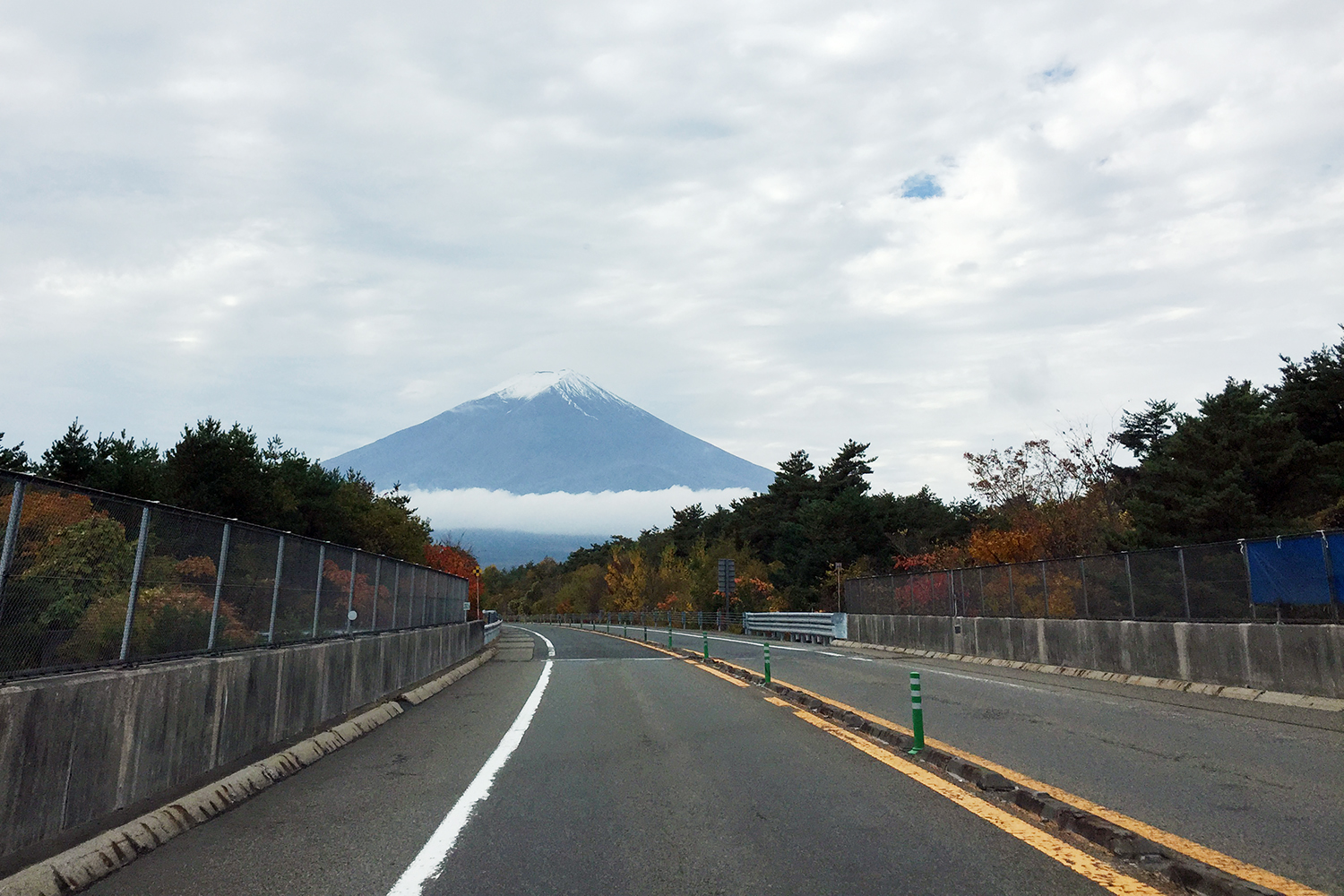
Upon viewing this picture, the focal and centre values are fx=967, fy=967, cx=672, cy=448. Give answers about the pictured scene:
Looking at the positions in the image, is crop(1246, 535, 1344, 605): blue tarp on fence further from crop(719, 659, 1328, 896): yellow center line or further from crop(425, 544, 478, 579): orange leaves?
crop(425, 544, 478, 579): orange leaves

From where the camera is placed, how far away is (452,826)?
22.1ft

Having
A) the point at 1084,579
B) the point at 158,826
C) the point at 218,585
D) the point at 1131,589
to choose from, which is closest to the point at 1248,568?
the point at 1131,589

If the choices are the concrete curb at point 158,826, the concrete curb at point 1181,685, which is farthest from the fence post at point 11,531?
the concrete curb at point 1181,685

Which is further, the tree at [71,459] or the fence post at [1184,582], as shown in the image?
the tree at [71,459]

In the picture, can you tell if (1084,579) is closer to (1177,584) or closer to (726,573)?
(1177,584)

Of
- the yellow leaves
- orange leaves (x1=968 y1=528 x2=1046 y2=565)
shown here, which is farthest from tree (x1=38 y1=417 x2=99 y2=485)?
the yellow leaves

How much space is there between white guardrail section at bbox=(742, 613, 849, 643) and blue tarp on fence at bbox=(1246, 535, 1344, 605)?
21316 millimetres

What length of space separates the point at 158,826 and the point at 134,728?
731mm

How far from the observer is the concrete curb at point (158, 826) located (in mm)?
5184

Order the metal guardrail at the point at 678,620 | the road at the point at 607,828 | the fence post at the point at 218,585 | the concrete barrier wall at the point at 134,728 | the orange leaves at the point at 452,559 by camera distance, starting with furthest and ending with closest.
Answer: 1. the orange leaves at the point at 452,559
2. the metal guardrail at the point at 678,620
3. the fence post at the point at 218,585
4. the concrete barrier wall at the point at 134,728
5. the road at the point at 607,828

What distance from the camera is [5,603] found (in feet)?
18.6

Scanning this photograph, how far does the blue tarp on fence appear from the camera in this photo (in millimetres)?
14508

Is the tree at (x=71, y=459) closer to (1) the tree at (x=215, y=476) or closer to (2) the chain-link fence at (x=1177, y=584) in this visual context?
(1) the tree at (x=215, y=476)

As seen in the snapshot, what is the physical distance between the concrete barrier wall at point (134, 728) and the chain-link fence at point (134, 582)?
222 mm
